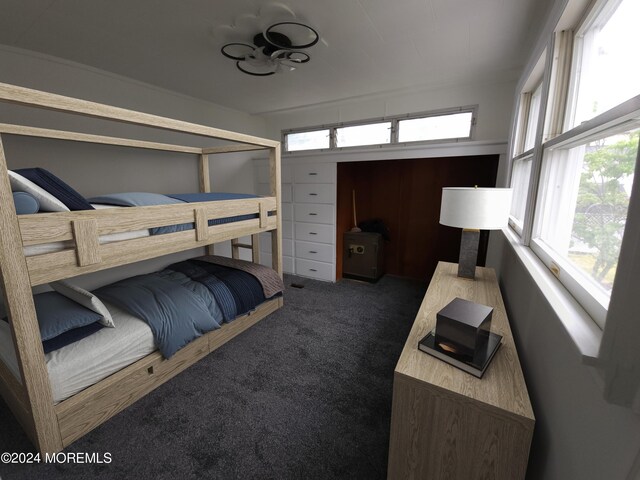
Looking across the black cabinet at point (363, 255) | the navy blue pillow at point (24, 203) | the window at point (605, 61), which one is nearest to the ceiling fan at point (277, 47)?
the window at point (605, 61)

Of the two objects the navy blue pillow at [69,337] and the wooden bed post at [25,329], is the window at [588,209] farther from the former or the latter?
the navy blue pillow at [69,337]

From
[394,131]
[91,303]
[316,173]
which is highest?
[394,131]

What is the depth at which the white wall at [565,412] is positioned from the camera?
51cm

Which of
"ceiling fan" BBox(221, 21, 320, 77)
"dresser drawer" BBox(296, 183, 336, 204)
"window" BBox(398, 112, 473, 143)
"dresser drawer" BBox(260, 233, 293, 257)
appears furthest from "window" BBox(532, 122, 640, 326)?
"dresser drawer" BBox(260, 233, 293, 257)

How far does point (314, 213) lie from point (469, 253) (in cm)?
207

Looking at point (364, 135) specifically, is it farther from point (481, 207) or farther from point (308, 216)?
point (481, 207)

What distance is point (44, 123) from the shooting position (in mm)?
2166

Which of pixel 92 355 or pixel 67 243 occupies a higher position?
pixel 67 243

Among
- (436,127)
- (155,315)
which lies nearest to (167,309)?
(155,315)

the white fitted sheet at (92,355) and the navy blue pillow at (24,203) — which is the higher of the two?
the navy blue pillow at (24,203)

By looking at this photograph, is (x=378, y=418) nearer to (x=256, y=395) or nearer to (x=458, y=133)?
(x=256, y=395)

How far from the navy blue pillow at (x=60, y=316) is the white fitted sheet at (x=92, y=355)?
9 centimetres

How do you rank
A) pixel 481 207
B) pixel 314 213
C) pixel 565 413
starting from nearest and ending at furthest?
pixel 565 413 → pixel 481 207 → pixel 314 213

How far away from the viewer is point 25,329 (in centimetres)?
111
